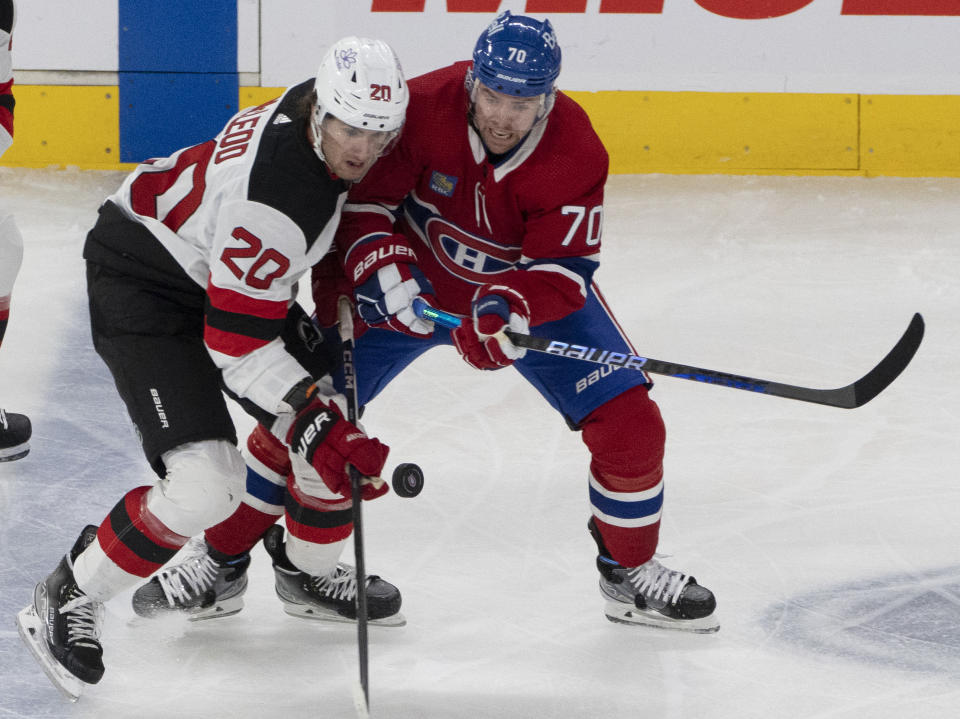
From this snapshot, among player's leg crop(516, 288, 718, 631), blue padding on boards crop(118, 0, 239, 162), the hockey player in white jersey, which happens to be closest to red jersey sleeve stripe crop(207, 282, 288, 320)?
the hockey player in white jersey

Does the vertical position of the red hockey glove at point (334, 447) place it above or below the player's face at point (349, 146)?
below

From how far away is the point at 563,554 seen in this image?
2.73 meters

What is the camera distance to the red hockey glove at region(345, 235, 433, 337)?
7.43 feet

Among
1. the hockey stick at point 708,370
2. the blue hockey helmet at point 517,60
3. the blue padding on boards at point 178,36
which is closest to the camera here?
the blue hockey helmet at point 517,60

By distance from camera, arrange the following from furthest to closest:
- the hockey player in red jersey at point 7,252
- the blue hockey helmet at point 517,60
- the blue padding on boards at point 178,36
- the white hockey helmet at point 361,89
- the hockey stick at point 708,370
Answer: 1. the blue padding on boards at point 178,36
2. the hockey player in red jersey at point 7,252
3. the hockey stick at point 708,370
4. the blue hockey helmet at point 517,60
5. the white hockey helmet at point 361,89

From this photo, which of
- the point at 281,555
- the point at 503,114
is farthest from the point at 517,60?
the point at 281,555

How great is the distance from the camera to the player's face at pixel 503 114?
2.19 metres

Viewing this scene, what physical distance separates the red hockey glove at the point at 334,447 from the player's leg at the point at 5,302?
1.15 metres

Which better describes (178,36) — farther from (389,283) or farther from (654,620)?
(654,620)

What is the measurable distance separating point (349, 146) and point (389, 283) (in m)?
0.27

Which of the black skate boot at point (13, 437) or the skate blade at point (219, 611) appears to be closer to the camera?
the skate blade at point (219, 611)

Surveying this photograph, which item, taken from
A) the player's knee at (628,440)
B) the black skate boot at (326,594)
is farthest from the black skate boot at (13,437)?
the player's knee at (628,440)

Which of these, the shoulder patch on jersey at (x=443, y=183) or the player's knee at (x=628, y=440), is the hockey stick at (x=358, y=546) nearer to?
the shoulder patch on jersey at (x=443, y=183)

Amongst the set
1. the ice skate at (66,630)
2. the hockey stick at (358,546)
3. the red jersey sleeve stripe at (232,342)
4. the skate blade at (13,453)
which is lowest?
the skate blade at (13,453)
